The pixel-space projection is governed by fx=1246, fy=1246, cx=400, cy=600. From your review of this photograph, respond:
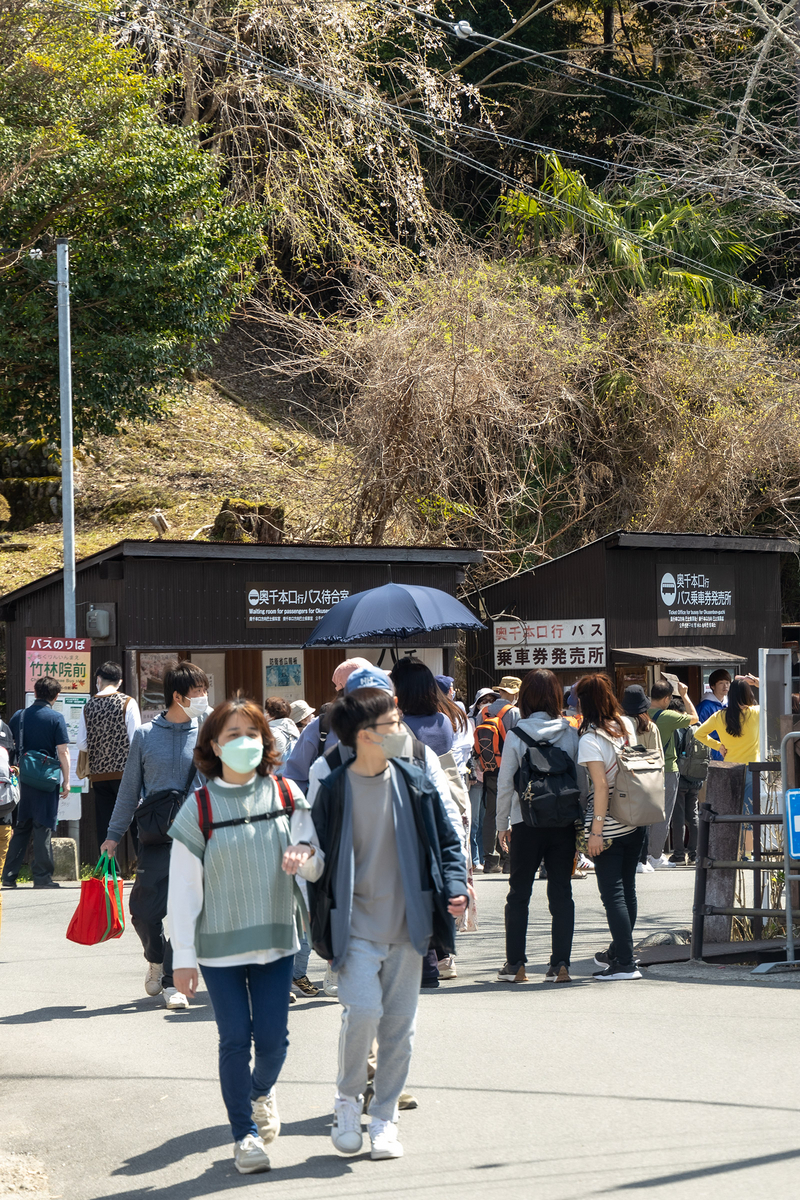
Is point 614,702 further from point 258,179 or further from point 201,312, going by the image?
point 258,179

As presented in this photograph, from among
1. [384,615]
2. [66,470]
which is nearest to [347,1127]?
[384,615]

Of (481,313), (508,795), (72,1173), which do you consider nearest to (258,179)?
(481,313)

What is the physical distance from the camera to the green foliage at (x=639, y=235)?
25297 mm

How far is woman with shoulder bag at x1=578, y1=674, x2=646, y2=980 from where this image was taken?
7383 mm

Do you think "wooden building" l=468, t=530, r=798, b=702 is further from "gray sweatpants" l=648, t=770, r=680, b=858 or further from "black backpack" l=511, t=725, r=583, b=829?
"black backpack" l=511, t=725, r=583, b=829

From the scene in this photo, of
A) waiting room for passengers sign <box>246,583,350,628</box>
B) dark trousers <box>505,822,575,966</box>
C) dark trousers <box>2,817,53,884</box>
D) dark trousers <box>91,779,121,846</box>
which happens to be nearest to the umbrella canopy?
dark trousers <box>91,779,121,846</box>

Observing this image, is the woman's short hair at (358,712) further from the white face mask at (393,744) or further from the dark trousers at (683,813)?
the dark trousers at (683,813)

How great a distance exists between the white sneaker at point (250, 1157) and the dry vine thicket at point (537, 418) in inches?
677

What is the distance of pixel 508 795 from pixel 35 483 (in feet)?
62.8

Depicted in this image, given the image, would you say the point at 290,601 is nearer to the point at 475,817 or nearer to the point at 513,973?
the point at 475,817

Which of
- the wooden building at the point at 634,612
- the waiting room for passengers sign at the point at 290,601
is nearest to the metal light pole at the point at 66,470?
the waiting room for passengers sign at the point at 290,601

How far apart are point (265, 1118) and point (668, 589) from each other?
15508 millimetres

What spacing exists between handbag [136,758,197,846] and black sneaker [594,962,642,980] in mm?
2760

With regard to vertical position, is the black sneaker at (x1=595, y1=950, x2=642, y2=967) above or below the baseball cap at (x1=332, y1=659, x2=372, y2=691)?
below
